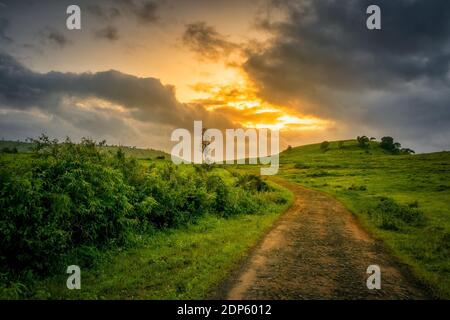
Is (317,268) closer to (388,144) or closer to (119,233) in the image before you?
(119,233)

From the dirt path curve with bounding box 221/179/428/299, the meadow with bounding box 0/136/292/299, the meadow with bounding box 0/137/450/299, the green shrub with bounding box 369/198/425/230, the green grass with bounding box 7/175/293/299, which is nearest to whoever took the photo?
the green grass with bounding box 7/175/293/299

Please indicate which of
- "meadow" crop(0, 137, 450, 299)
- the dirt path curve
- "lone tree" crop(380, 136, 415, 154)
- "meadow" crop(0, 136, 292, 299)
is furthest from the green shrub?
"lone tree" crop(380, 136, 415, 154)

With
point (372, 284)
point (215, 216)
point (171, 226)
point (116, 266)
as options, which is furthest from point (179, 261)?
point (215, 216)

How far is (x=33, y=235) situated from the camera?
995cm

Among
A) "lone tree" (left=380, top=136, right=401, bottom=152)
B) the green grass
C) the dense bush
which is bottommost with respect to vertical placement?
the green grass

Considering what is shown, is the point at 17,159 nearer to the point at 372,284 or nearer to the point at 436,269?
the point at 372,284

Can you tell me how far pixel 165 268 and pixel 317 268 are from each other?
5.65 metres

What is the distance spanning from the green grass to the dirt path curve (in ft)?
2.65

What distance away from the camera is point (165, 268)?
11156mm

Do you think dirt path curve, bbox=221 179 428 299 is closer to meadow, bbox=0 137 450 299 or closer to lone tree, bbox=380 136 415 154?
meadow, bbox=0 137 450 299

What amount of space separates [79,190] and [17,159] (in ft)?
8.30

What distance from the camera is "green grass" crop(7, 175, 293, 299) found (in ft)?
29.7

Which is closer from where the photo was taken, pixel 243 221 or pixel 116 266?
pixel 116 266

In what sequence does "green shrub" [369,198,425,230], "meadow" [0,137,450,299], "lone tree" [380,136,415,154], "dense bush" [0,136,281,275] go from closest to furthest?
"meadow" [0,137,450,299] → "dense bush" [0,136,281,275] → "green shrub" [369,198,425,230] → "lone tree" [380,136,415,154]
